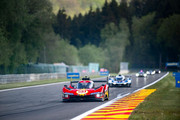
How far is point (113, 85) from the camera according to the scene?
106 feet

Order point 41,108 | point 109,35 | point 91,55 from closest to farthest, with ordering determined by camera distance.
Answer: point 41,108 < point 109,35 < point 91,55

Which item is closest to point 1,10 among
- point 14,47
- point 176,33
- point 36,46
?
point 14,47

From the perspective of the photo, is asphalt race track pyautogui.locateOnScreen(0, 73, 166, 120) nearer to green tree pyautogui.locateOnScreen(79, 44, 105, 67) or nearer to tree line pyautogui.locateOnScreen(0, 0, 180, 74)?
tree line pyautogui.locateOnScreen(0, 0, 180, 74)

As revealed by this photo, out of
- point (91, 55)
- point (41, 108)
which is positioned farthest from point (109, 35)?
point (41, 108)

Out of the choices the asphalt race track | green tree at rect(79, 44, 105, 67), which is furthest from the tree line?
the asphalt race track

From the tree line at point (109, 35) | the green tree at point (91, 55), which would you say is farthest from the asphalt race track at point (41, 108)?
the green tree at point (91, 55)

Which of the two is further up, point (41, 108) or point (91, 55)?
point (91, 55)

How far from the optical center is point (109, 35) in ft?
419

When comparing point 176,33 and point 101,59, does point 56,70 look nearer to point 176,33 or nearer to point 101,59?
point 176,33

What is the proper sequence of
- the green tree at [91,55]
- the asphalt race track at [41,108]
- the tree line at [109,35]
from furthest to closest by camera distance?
the green tree at [91,55]
the tree line at [109,35]
the asphalt race track at [41,108]

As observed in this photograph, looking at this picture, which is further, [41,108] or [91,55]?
[91,55]

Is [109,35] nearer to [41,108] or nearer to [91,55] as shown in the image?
[91,55]

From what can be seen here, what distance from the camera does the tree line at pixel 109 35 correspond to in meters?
56.6

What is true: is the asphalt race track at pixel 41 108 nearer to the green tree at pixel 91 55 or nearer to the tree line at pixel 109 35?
the tree line at pixel 109 35
